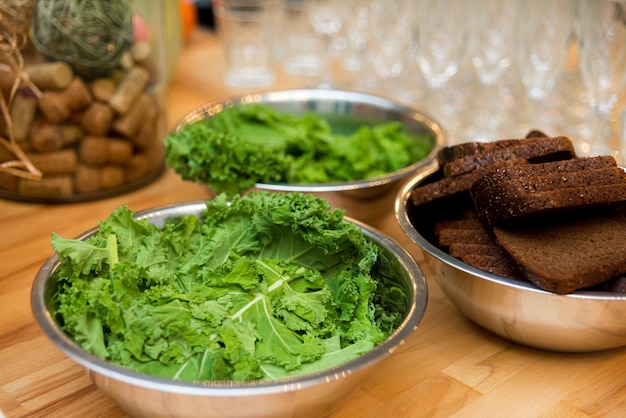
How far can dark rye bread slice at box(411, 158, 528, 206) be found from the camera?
1.12m

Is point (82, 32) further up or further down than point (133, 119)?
further up

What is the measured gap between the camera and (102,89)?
1445 millimetres

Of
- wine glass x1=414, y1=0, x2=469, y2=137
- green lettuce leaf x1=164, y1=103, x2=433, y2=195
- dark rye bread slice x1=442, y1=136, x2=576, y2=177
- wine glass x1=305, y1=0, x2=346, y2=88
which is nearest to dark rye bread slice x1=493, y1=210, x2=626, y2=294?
dark rye bread slice x1=442, y1=136, x2=576, y2=177

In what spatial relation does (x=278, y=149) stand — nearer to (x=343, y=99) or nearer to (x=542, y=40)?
(x=343, y=99)

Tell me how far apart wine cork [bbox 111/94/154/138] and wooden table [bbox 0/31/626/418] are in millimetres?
339

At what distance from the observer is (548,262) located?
3.26 ft

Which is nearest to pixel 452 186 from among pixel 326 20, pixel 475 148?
pixel 475 148

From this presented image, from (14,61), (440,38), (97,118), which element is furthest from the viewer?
(440,38)

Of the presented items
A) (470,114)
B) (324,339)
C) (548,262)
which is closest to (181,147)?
(324,339)

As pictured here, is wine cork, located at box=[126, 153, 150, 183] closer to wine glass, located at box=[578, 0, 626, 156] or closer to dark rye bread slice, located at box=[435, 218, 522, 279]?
dark rye bread slice, located at box=[435, 218, 522, 279]

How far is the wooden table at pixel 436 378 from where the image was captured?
1.01m

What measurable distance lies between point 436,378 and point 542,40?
2.89 feet

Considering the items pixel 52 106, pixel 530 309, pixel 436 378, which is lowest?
pixel 436 378

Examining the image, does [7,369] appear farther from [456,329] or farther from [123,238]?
[456,329]
